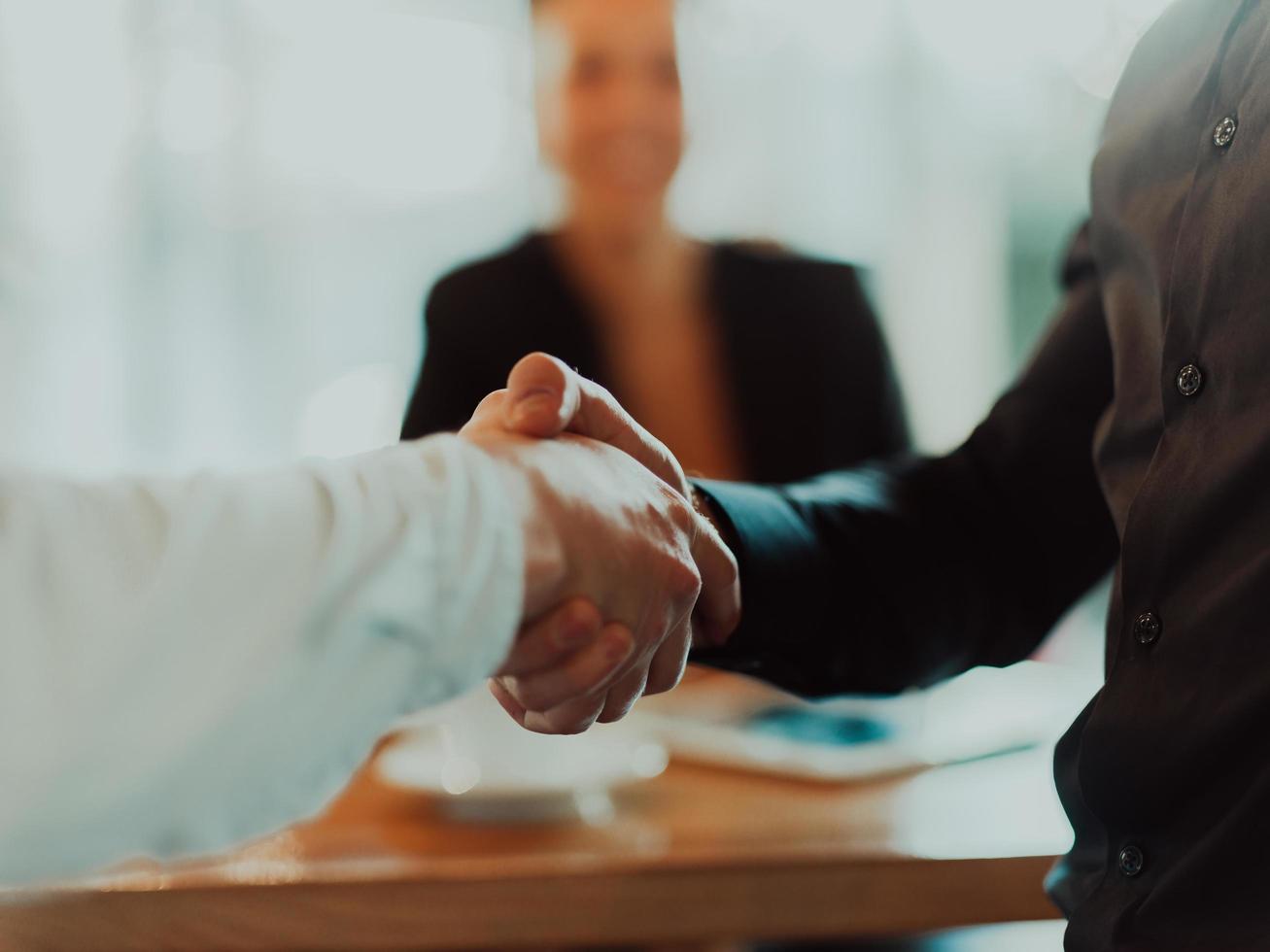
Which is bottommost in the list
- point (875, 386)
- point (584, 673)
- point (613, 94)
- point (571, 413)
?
point (875, 386)

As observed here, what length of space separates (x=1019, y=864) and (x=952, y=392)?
2.33 meters

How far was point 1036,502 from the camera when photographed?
86cm

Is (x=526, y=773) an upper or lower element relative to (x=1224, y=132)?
lower

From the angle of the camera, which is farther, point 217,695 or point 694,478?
point 694,478

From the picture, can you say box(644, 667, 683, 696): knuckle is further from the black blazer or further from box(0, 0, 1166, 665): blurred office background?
box(0, 0, 1166, 665): blurred office background

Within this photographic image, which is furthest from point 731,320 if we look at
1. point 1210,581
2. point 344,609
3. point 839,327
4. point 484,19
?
point 344,609

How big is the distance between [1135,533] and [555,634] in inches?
11.9

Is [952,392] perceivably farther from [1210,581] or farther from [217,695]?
[217,695]

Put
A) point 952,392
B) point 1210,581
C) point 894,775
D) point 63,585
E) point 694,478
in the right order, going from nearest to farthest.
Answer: point 63,585 < point 1210,581 < point 694,478 < point 894,775 < point 952,392

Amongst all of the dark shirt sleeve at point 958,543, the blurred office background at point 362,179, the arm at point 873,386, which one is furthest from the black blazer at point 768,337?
the dark shirt sleeve at point 958,543

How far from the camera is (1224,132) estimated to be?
65cm

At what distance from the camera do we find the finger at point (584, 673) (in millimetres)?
617

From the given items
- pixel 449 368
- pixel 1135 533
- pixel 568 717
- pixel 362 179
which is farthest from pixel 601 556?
pixel 362 179

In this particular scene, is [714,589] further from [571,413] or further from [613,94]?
[613,94]
